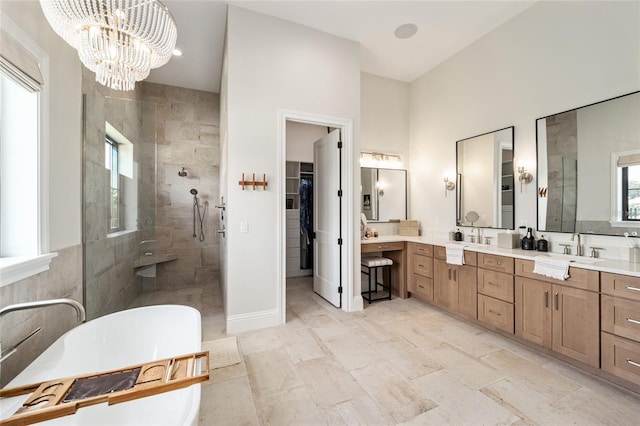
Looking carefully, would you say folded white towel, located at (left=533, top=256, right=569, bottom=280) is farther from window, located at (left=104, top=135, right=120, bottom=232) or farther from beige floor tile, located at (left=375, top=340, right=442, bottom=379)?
window, located at (left=104, top=135, right=120, bottom=232)

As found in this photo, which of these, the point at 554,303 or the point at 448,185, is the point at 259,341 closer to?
the point at 554,303

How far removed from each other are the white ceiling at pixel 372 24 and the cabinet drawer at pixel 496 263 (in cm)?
278

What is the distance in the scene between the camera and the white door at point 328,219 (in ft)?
11.3

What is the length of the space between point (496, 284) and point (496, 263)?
219 mm

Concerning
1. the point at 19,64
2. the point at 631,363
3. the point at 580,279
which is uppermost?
the point at 19,64

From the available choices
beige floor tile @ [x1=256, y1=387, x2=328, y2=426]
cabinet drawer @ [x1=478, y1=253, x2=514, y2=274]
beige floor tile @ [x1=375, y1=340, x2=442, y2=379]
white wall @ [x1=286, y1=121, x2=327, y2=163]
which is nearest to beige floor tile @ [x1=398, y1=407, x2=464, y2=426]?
beige floor tile @ [x1=375, y1=340, x2=442, y2=379]

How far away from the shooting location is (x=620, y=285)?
1.87 meters

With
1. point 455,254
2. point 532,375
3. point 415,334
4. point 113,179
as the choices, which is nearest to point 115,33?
point 113,179

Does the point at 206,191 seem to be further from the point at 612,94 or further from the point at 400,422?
the point at 612,94

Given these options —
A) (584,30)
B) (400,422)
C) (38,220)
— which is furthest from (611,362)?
(38,220)

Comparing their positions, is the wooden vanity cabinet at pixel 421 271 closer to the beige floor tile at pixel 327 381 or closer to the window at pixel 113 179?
the beige floor tile at pixel 327 381

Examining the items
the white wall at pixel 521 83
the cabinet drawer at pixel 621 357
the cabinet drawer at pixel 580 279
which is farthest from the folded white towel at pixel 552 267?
the white wall at pixel 521 83

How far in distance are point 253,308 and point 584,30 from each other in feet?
14.3

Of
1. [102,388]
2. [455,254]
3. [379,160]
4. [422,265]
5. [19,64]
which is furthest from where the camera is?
[379,160]
